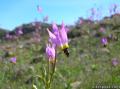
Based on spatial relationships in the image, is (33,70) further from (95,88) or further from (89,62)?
(95,88)

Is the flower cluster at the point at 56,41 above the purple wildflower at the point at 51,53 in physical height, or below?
above

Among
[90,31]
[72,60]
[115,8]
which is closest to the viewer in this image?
[72,60]

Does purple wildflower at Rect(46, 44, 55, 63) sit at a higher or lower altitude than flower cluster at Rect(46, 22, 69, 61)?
lower

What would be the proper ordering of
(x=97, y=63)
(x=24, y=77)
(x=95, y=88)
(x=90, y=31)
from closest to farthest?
(x=95, y=88), (x=24, y=77), (x=97, y=63), (x=90, y=31)

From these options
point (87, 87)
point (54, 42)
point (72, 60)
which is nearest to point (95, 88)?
point (87, 87)

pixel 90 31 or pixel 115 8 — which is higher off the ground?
pixel 115 8

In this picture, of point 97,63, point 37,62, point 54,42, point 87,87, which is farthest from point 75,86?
point 37,62

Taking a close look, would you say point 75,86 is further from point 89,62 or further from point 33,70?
point 89,62

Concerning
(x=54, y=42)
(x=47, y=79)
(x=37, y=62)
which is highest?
(x=54, y=42)

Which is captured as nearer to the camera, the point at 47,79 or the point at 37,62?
the point at 47,79
